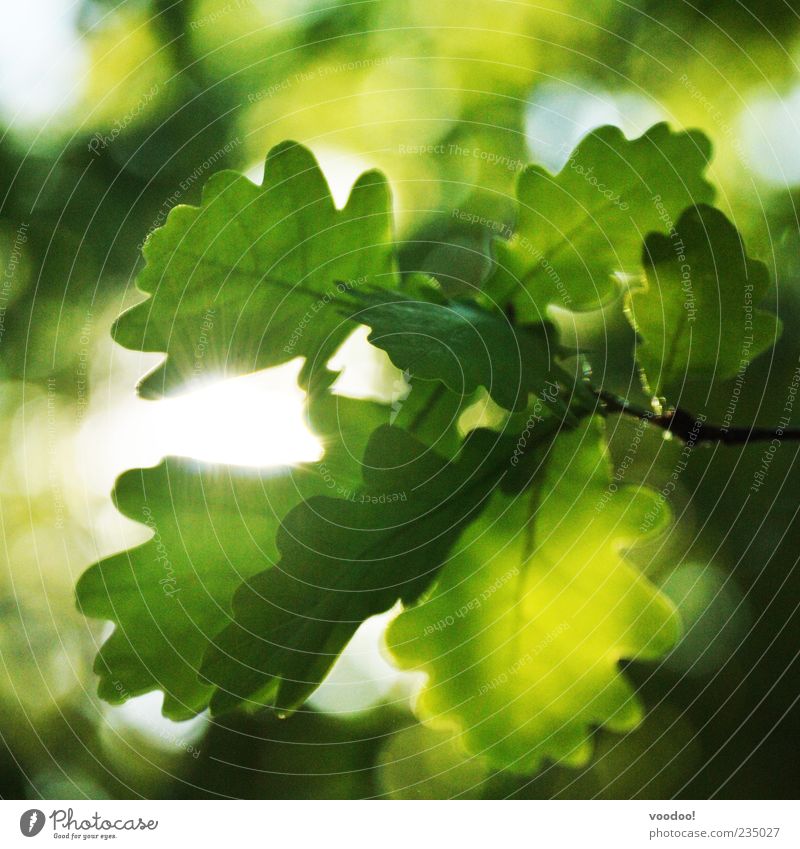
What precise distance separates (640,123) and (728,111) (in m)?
0.09

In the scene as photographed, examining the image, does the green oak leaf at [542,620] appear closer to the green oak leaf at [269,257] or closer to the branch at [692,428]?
the branch at [692,428]

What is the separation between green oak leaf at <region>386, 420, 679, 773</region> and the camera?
0.47m

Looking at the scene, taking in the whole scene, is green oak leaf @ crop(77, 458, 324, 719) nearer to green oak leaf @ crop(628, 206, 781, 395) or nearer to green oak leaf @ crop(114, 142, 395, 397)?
green oak leaf @ crop(114, 142, 395, 397)

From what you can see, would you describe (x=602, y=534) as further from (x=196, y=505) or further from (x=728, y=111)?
(x=728, y=111)

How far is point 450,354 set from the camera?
413 mm

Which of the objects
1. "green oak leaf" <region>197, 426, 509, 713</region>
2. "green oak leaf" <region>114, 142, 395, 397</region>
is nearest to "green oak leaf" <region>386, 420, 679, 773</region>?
"green oak leaf" <region>197, 426, 509, 713</region>

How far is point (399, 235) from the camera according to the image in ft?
2.02

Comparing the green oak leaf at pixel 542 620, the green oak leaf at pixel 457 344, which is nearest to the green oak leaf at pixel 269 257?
the green oak leaf at pixel 457 344

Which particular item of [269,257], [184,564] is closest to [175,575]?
[184,564]

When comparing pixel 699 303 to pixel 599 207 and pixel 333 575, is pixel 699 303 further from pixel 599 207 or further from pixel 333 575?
pixel 333 575

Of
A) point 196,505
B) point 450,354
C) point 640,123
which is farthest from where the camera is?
point 640,123

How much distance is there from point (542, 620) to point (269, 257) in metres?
0.30
